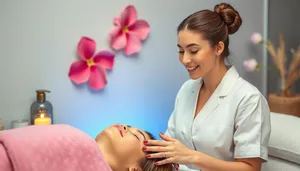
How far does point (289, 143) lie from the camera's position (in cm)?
160

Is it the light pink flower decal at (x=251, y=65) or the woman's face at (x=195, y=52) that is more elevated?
the woman's face at (x=195, y=52)

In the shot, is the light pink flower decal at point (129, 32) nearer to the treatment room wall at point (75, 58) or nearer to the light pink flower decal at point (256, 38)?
the treatment room wall at point (75, 58)

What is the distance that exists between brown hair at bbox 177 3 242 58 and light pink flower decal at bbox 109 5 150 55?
1.38ft

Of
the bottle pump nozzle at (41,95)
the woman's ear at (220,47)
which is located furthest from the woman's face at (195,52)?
the bottle pump nozzle at (41,95)

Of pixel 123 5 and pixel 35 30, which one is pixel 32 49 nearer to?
pixel 35 30

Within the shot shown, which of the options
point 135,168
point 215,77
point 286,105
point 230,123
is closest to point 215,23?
point 215,77

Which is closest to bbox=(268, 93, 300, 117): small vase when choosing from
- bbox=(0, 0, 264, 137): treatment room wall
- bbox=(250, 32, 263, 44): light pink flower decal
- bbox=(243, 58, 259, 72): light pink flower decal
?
bbox=(243, 58, 259, 72): light pink flower decal

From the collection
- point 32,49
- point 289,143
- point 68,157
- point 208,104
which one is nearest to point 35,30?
point 32,49

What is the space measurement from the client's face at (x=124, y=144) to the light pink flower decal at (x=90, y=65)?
454mm

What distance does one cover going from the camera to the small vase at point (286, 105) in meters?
2.15

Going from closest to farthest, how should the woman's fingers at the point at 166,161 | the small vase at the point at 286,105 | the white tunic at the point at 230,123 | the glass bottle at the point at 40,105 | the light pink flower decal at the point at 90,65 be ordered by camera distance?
the woman's fingers at the point at 166,161 → the white tunic at the point at 230,123 → the glass bottle at the point at 40,105 → the light pink flower decal at the point at 90,65 → the small vase at the point at 286,105

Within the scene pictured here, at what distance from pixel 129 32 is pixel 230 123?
2.33ft

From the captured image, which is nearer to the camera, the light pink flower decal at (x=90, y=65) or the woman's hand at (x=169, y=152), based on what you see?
the woman's hand at (x=169, y=152)

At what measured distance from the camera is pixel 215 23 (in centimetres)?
147
